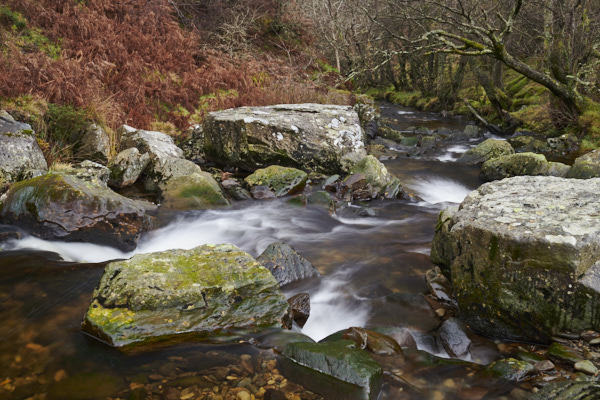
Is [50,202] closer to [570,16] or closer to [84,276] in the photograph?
[84,276]

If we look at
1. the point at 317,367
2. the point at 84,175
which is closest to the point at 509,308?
the point at 317,367

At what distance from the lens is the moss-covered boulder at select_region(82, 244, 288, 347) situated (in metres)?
3.10

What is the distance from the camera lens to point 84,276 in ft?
14.1

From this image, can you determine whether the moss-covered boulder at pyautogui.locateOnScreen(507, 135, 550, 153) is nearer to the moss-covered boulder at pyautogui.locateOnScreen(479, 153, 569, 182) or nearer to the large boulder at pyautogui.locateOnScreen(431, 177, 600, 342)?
the moss-covered boulder at pyautogui.locateOnScreen(479, 153, 569, 182)

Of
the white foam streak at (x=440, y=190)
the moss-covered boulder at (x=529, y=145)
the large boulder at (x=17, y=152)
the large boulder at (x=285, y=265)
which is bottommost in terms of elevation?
the white foam streak at (x=440, y=190)

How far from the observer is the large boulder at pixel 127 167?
770 centimetres

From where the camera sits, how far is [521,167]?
855cm

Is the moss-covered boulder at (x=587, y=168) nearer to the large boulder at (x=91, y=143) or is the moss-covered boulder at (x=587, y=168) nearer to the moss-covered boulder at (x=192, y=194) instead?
the moss-covered boulder at (x=192, y=194)

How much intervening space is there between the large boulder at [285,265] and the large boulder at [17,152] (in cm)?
433

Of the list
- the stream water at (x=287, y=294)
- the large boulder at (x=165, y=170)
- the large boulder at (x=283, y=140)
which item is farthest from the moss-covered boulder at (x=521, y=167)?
the large boulder at (x=165, y=170)

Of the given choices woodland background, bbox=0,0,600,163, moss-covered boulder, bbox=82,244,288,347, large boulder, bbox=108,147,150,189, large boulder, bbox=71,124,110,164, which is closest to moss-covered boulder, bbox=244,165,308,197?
large boulder, bbox=108,147,150,189

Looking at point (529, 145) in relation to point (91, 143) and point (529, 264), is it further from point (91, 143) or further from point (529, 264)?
point (91, 143)

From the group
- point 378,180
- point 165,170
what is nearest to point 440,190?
point 378,180

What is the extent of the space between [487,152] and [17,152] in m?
10.7
